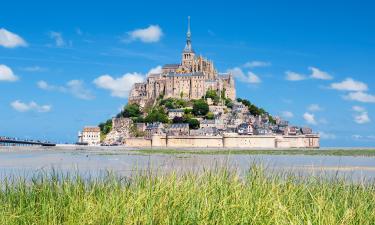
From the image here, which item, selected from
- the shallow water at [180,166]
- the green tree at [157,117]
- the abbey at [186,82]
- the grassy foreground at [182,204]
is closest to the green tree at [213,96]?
the abbey at [186,82]

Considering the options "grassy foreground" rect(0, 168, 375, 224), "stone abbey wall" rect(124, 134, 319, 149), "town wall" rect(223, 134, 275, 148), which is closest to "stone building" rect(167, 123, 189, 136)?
"stone abbey wall" rect(124, 134, 319, 149)

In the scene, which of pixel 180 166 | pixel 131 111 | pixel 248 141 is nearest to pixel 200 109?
pixel 131 111

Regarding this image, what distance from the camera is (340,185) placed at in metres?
8.34

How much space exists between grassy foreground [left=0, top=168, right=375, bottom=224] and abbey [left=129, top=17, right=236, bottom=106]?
86207 mm

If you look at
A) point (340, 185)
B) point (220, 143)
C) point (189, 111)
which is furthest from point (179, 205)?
point (189, 111)

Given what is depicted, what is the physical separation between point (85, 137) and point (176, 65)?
74.4ft

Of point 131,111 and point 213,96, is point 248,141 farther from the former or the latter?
point 131,111

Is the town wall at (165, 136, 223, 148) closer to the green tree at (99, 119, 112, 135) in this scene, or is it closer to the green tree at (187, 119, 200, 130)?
the green tree at (187, 119, 200, 130)

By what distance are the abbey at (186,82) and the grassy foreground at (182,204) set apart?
86207mm

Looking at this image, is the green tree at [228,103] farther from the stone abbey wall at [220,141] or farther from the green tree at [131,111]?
the stone abbey wall at [220,141]

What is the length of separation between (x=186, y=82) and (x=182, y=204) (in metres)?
88.5

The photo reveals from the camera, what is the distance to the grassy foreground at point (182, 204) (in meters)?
5.78

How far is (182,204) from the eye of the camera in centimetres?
624

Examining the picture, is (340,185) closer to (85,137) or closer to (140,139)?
(140,139)
